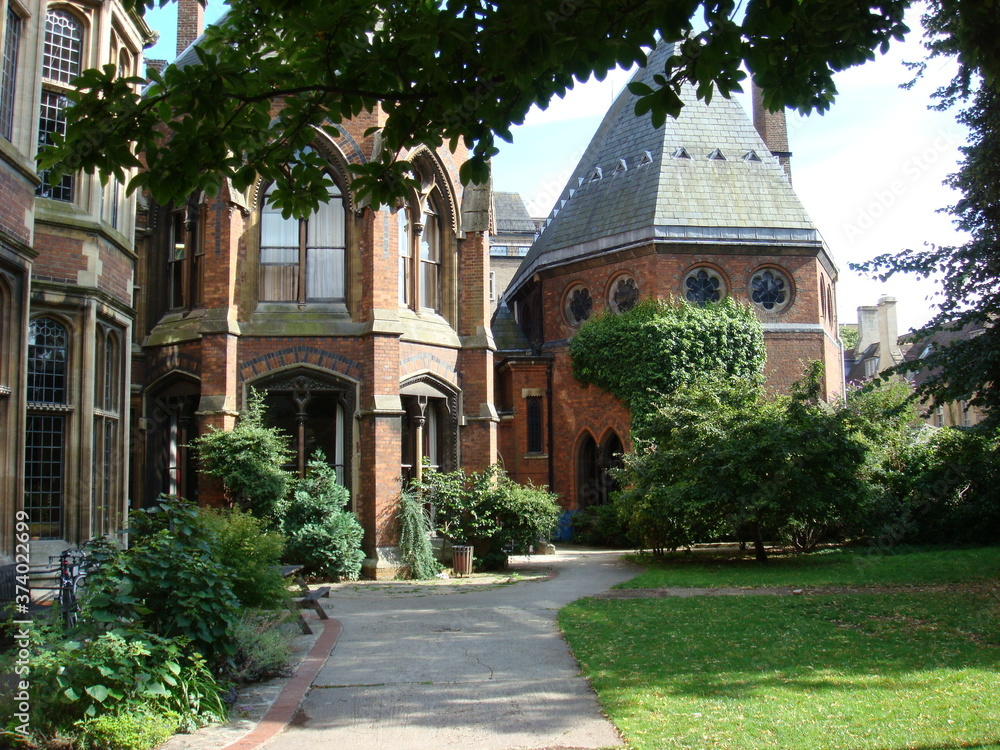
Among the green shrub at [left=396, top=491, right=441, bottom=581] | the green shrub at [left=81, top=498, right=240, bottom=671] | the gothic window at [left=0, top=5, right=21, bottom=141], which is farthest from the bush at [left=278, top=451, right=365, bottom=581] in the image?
the green shrub at [left=81, top=498, right=240, bottom=671]

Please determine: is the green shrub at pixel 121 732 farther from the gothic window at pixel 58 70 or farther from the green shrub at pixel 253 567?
the gothic window at pixel 58 70

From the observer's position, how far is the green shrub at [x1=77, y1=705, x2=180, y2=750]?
210 inches

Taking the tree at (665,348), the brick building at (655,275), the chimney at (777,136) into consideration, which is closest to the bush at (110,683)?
the tree at (665,348)

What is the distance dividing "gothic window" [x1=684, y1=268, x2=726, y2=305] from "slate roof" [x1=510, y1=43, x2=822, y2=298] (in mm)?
917

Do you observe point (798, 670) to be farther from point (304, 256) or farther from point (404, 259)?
point (304, 256)

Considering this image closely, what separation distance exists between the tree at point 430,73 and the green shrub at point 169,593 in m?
2.68

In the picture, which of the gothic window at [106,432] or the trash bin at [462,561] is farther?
the trash bin at [462,561]

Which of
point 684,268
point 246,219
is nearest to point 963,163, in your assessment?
point 684,268

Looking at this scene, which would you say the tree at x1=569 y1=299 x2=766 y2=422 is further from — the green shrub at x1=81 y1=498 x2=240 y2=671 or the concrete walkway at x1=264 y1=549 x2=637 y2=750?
the green shrub at x1=81 y1=498 x2=240 y2=671

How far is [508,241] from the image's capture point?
1989 inches

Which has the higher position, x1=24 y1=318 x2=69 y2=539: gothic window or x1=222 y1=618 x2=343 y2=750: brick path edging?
x1=24 y1=318 x2=69 y2=539: gothic window

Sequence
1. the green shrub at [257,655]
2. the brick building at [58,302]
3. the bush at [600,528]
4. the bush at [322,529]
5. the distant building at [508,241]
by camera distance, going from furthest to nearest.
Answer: the distant building at [508,241]
the bush at [600,528]
the bush at [322,529]
the brick building at [58,302]
the green shrub at [257,655]

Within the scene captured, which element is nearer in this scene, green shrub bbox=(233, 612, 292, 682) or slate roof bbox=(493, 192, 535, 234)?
green shrub bbox=(233, 612, 292, 682)

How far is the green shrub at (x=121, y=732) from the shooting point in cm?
533
